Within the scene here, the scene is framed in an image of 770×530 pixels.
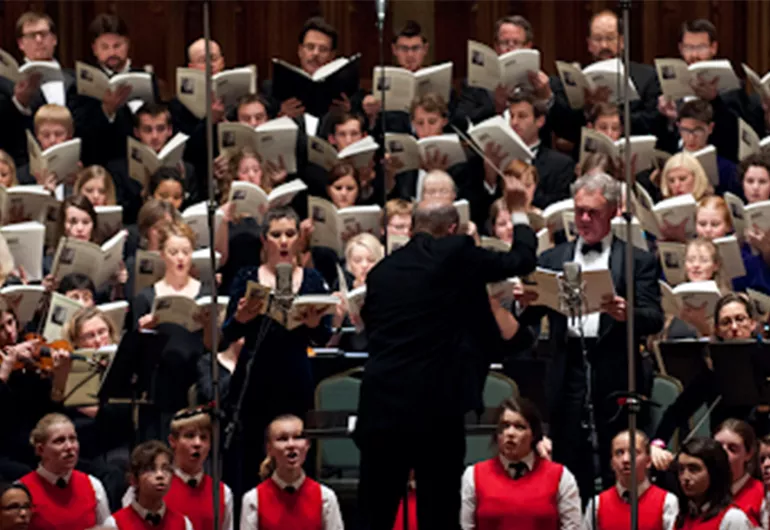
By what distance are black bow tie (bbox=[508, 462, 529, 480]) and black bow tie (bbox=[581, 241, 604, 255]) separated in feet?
2.80

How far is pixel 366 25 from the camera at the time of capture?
1160 cm

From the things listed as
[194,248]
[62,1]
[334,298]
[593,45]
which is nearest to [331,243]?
[194,248]

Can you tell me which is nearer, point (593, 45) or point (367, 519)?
point (367, 519)

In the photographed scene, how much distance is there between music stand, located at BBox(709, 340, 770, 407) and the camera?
6.30 m

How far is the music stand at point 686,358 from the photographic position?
659 cm

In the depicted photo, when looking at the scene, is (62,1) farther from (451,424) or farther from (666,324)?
(451,424)

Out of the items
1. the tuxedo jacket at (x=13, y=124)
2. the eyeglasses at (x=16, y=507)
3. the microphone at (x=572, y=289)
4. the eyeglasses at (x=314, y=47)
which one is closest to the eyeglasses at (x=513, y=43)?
the eyeglasses at (x=314, y=47)

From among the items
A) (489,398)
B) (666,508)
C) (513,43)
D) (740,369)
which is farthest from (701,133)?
(666,508)

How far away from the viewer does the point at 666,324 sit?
7254mm

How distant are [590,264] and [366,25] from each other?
209 inches

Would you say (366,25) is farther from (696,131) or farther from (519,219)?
(519,219)

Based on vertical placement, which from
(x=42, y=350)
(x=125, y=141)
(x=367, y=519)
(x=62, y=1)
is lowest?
(x=367, y=519)

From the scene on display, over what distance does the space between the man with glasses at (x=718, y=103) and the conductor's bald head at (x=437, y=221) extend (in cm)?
368

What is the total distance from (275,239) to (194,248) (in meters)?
0.85
